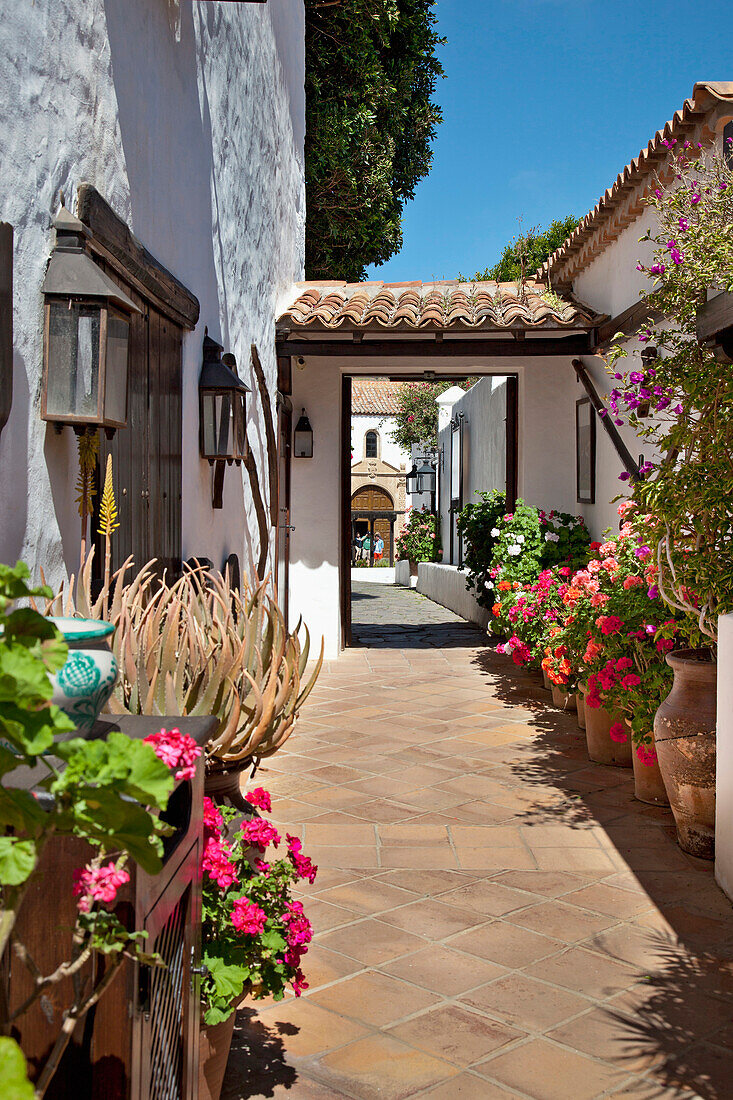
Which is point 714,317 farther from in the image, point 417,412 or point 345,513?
point 417,412

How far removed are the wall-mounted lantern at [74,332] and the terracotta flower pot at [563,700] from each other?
195 inches

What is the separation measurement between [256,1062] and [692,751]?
228 centimetres

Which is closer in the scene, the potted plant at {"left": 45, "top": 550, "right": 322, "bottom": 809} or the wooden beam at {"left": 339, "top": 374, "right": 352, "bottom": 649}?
the potted plant at {"left": 45, "top": 550, "right": 322, "bottom": 809}

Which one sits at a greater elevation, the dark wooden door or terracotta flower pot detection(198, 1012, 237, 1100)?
the dark wooden door

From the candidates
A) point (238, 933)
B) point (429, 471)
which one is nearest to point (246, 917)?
point (238, 933)

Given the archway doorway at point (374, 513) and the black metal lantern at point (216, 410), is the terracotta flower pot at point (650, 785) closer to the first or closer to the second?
the black metal lantern at point (216, 410)

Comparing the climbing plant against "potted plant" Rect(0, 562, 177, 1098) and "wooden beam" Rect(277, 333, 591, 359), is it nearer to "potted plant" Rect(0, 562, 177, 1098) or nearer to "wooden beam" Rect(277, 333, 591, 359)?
"wooden beam" Rect(277, 333, 591, 359)

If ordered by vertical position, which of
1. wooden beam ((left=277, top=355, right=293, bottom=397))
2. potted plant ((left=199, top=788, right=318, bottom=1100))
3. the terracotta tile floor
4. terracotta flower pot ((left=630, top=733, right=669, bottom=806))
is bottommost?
the terracotta tile floor

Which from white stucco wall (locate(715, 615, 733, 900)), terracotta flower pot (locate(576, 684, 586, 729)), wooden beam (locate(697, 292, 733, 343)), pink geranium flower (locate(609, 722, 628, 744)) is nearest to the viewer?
white stucco wall (locate(715, 615, 733, 900))

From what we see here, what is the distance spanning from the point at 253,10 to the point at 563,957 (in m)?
6.38

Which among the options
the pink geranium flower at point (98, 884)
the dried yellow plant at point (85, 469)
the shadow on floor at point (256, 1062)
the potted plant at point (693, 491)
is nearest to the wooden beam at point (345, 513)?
the potted plant at point (693, 491)

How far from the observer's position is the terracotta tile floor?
2572 mm

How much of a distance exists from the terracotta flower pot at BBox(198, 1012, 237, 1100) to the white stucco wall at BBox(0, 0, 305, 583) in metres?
1.35

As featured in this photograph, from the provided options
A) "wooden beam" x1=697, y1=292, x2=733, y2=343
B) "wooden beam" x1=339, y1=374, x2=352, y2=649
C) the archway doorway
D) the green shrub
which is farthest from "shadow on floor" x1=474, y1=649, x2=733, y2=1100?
the archway doorway
